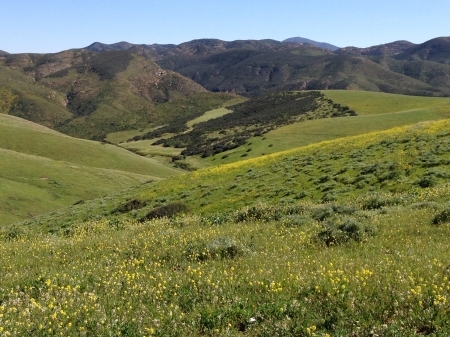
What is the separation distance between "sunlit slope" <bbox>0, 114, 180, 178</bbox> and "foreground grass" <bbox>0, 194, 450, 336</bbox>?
6232cm

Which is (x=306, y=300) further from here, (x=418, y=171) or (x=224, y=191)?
(x=224, y=191)

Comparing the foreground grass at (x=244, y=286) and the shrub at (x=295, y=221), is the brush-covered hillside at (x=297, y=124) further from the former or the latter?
the foreground grass at (x=244, y=286)

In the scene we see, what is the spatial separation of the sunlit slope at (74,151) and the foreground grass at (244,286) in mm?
62323

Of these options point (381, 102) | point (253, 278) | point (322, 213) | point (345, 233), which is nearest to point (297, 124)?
point (381, 102)

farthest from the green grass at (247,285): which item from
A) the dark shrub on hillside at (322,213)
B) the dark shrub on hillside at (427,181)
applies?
the dark shrub on hillside at (427,181)

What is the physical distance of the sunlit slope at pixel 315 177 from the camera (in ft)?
74.5

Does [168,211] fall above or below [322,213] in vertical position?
below

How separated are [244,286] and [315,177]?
2127 centimetres

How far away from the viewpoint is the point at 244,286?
746cm

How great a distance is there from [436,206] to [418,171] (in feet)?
34.8

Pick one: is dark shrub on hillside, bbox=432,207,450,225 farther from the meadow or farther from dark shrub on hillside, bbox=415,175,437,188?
dark shrub on hillside, bbox=415,175,437,188

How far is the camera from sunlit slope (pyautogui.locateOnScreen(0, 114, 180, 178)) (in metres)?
71.8

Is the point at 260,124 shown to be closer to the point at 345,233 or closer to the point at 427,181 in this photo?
the point at 427,181

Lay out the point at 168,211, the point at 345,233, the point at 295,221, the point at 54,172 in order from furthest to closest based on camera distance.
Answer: the point at 54,172
the point at 168,211
the point at 295,221
the point at 345,233
